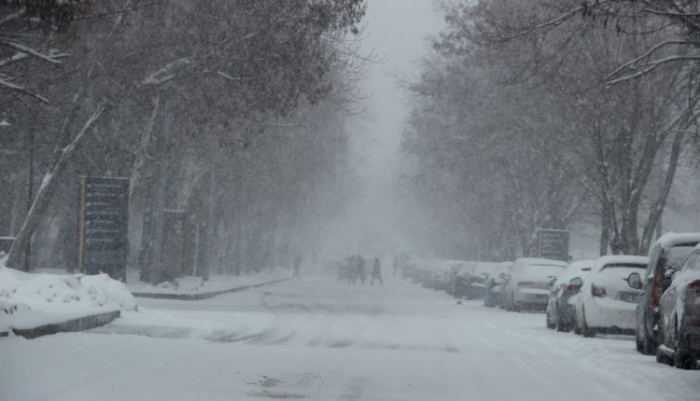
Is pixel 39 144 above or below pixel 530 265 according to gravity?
above

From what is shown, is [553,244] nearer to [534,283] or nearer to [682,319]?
[534,283]

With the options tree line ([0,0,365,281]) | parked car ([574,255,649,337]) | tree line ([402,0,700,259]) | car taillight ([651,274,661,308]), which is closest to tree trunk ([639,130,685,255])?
tree line ([402,0,700,259])

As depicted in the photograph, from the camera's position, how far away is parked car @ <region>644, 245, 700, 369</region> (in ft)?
43.7

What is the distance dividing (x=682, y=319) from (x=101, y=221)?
64.1ft

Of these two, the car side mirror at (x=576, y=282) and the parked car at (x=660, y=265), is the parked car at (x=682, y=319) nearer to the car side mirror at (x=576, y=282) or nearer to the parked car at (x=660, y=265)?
the parked car at (x=660, y=265)

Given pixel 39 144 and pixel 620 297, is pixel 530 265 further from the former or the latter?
pixel 39 144

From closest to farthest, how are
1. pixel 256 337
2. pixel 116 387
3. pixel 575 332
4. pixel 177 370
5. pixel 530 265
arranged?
1. pixel 116 387
2. pixel 177 370
3. pixel 256 337
4. pixel 575 332
5. pixel 530 265

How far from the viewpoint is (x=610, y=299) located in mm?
20141

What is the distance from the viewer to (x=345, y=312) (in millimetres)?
27984

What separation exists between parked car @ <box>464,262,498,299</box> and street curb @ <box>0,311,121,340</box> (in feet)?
81.3

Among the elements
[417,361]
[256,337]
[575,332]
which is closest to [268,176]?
[575,332]

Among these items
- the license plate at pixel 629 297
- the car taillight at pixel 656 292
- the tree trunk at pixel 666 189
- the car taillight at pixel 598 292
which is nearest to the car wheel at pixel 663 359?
the car taillight at pixel 656 292

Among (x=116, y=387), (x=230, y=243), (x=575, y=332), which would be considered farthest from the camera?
(x=230, y=243)

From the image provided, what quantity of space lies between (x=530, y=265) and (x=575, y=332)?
987cm
